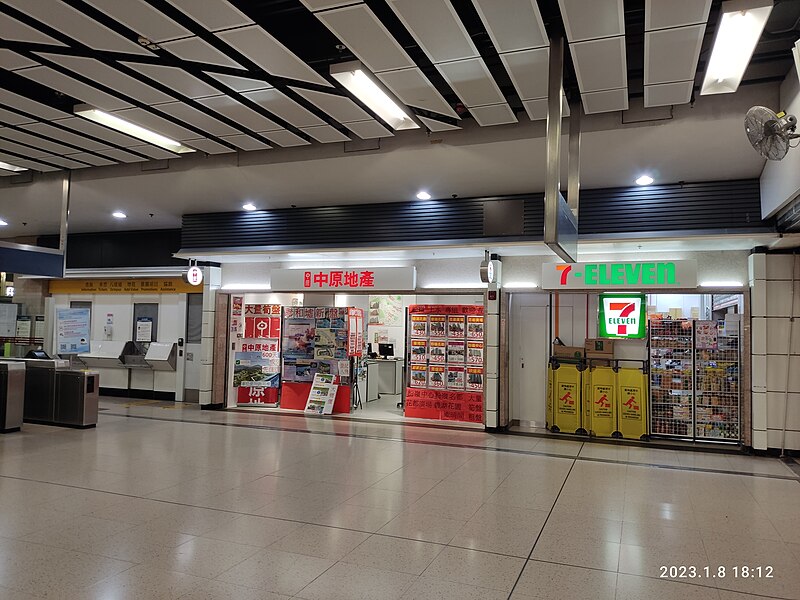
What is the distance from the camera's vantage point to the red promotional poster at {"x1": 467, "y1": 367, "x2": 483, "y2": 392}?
9.62m

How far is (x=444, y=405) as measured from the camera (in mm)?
9688

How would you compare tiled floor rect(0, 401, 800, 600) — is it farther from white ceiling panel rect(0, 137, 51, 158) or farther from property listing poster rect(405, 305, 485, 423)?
white ceiling panel rect(0, 137, 51, 158)

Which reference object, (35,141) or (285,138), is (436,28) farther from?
(35,141)

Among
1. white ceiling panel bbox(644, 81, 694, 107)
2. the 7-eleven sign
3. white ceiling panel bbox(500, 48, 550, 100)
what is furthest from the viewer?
the 7-eleven sign

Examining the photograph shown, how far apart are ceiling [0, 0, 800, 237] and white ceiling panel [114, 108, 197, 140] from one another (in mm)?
26

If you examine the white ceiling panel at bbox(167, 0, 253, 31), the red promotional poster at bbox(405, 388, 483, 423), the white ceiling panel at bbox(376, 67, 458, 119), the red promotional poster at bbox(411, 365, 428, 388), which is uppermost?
the white ceiling panel at bbox(376, 67, 458, 119)

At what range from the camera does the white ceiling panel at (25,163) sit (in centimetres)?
741

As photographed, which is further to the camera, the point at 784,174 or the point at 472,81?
the point at 784,174

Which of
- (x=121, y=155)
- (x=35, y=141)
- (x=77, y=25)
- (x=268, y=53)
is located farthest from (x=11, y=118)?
(x=268, y=53)

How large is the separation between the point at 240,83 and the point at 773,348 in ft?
23.5

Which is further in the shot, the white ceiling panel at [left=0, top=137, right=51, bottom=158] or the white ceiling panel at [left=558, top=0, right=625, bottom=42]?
the white ceiling panel at [left=0, top=137, right=51, bottom=158]

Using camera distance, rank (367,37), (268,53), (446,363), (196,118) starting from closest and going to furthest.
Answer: (367,37) < (268,53) < (196,118) < (446,363)

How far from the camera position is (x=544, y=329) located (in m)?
9.25
